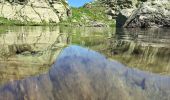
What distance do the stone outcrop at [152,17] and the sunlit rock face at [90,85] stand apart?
87862mm

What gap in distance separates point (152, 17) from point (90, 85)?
9257 centimetres

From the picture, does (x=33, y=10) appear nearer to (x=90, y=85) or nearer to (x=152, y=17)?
(x=152, y=17)

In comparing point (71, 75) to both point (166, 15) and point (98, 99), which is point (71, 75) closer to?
point (98, 99)

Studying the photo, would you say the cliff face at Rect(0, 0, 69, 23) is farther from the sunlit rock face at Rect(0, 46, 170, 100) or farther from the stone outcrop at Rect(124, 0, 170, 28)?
the sunlit rock face at Rect(0, 46, 170, 100)

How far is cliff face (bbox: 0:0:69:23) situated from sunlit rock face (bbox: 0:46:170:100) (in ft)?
524

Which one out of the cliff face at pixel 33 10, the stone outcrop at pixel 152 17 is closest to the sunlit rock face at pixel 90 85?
the stone outcrop at pixel 152 17

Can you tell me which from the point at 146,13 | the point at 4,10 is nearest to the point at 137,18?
the point at 146,13

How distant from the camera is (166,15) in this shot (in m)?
99.9

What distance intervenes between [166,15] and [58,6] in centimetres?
10057

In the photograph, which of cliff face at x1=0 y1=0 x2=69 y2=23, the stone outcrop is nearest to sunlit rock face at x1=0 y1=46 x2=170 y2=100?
the stone outcrop

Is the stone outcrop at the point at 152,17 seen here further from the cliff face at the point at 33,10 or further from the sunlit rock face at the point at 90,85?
the sunlit rock face at the point at 90,85

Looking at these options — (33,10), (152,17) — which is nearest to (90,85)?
(152,17)

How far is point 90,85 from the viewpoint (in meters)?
11.5

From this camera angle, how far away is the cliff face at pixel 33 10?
17125 cm
